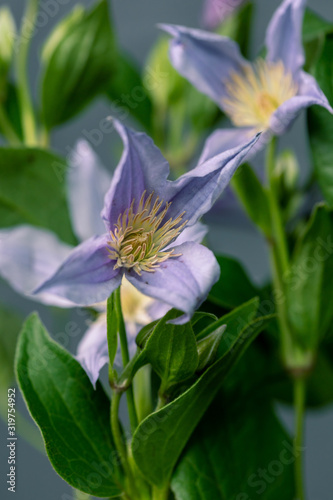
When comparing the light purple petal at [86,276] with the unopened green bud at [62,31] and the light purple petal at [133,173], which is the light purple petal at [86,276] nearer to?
the light purple petal at [133,173]

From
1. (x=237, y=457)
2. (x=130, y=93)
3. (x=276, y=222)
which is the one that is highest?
(x=130, y=93)

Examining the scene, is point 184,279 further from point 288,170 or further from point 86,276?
point 288,170

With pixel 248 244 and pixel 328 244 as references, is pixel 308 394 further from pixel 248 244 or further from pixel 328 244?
pixel 248 244

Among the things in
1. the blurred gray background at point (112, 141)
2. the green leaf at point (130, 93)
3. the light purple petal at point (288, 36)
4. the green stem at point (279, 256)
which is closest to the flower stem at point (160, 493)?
the green stem at point (279, 256)

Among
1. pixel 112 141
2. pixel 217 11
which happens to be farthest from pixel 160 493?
pixel 112 141

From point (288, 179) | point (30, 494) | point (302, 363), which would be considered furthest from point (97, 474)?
point (30, 494)

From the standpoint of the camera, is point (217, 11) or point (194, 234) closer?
point (194, 234)
